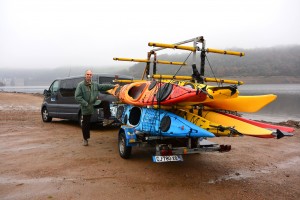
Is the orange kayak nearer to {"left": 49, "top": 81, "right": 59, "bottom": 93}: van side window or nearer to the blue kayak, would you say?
the blue kayak

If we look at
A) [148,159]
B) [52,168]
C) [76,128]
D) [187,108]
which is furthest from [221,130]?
[76,128]

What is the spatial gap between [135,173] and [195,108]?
175cm

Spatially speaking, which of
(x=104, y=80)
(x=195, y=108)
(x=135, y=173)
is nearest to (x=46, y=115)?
(x=104, y=80)

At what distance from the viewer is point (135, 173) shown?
5.86 m

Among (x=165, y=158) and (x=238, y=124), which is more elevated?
(x=238, y=124)

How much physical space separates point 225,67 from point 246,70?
20.8 metres

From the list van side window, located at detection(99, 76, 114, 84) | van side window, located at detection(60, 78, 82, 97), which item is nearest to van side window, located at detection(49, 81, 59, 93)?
van side window, located at detection(60, 78, 82, 97)

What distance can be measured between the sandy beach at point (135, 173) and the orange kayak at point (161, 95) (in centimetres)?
140

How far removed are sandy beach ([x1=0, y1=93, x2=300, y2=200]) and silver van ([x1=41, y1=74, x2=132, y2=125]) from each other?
151 cm

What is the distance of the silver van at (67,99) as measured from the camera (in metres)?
10.0

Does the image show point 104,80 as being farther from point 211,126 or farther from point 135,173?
point 211,126

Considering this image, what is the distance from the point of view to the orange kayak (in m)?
4.92

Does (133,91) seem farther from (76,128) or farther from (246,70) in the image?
(246,70)

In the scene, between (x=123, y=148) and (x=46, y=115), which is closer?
(x=123, y=148)
